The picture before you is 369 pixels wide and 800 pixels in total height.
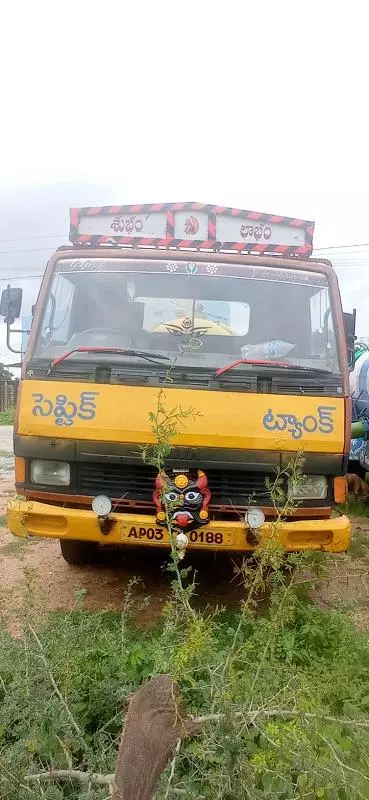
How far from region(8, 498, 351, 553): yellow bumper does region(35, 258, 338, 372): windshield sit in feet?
3.63

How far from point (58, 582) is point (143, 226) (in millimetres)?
2897

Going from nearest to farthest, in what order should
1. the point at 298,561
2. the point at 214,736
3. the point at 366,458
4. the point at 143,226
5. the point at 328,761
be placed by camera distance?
the point at 214,736 → the point at 328,761 → the point at 298,561 → the point at 143,226 → the point at 366,458

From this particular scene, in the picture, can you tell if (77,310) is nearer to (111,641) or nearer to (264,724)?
(111,641)

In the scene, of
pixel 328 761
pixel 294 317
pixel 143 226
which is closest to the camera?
pixel 328 761

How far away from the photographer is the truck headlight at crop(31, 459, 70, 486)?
12.2 ft

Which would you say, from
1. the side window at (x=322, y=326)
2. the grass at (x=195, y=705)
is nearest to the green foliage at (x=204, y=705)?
the grass at (x=195, y=705)

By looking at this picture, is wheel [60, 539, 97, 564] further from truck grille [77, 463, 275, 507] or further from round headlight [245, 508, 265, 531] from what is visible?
round headlight [245, 508, 265, 531]

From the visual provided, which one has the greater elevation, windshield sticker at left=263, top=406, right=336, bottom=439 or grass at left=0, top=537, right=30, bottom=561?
windshield sticker at left=263, top=406, right=336, bottom=439

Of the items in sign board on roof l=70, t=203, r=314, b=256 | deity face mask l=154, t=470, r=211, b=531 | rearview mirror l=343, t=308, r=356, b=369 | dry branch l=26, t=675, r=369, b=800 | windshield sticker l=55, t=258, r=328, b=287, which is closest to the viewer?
dry branch l=26, t=675, r=369, b=800

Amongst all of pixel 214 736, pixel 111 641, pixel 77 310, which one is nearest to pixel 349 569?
pixel 111 641

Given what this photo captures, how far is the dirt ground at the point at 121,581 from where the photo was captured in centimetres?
407

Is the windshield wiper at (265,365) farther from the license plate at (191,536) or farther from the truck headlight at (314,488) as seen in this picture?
the license plate at (191,536)

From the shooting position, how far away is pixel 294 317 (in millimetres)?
4203

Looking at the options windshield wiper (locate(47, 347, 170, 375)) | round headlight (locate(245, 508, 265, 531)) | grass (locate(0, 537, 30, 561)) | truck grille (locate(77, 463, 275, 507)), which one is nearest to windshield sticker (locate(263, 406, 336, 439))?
truck grille (locate(77, 463, 275, 507))
